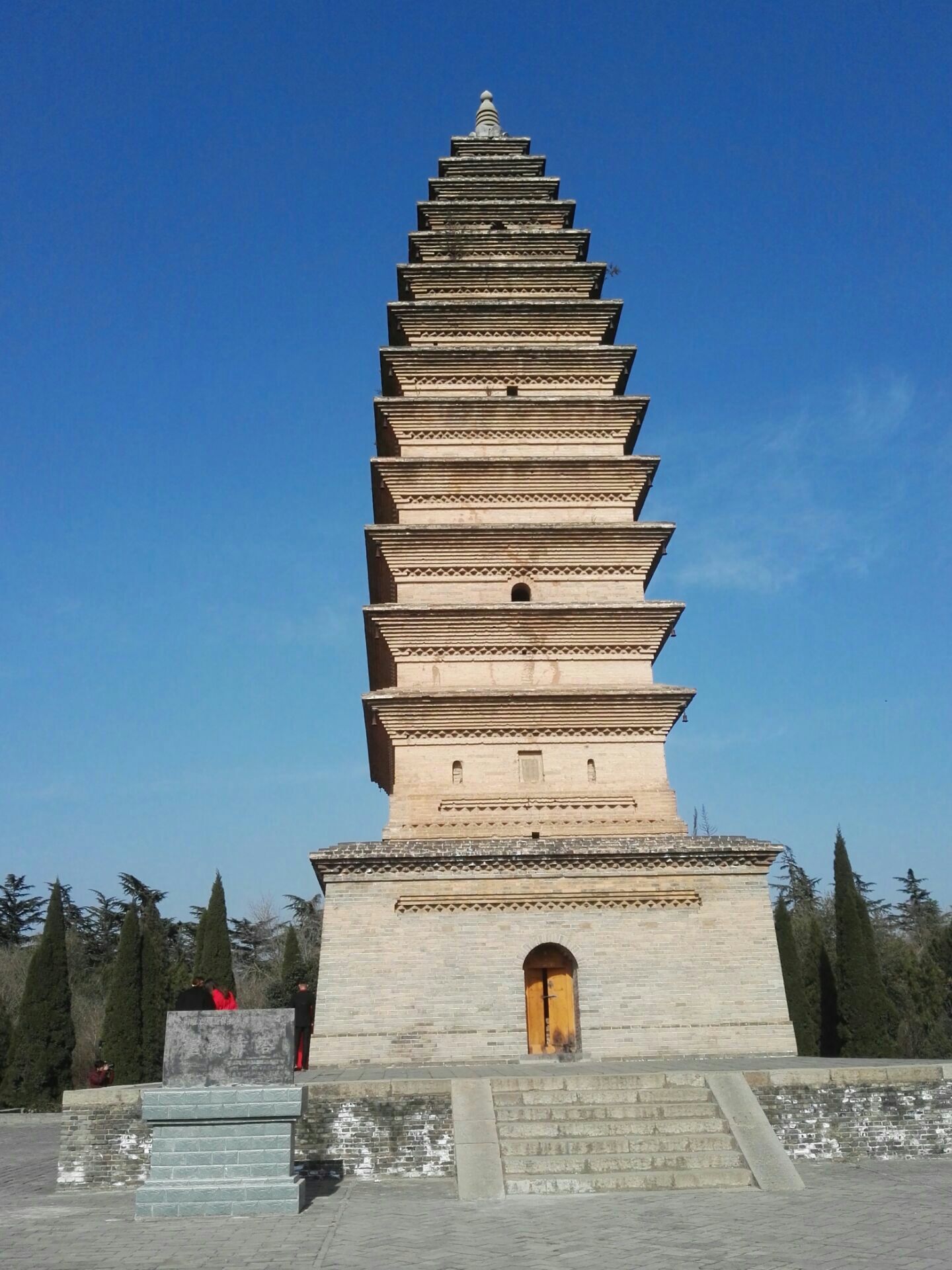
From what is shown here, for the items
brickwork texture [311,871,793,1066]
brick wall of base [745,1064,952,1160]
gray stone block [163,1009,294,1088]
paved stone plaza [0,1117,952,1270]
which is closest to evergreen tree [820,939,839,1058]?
brickwork texture [311,871,793,1066]

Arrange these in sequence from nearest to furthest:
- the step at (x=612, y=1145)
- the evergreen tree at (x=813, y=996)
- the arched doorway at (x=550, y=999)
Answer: the step at (x=612, y=1145) → the arched doorway at (x=550, y=999) → the evergreen tree at (x=813, y=996)

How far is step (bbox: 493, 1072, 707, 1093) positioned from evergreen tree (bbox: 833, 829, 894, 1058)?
50.2 ft

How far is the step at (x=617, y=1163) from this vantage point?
9391 mm

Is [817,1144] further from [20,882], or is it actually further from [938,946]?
[20,882]

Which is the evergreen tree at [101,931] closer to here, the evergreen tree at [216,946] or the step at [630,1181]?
the evergreen tree at [216,946]

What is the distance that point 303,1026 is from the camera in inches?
558

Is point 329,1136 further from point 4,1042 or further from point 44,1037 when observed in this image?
point 4,1042

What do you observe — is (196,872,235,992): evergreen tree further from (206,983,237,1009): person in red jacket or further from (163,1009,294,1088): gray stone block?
(163,1009,294,1088): gray stone block

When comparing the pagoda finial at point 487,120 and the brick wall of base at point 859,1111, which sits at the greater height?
the pagoda finial at point 487,120

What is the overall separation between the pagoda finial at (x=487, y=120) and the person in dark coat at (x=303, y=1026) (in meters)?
21.8

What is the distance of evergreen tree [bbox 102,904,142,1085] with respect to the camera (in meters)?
→ 24.5

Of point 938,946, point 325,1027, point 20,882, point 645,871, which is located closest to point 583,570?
point 645,871

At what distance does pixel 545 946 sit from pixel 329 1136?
Result: 5.34m

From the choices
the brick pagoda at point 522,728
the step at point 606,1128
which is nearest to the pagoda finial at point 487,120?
the brick pagoda at point 522,728
